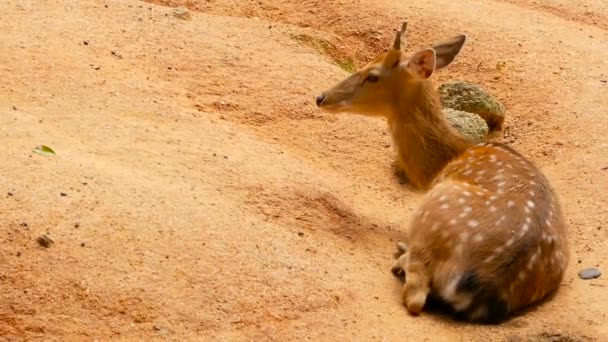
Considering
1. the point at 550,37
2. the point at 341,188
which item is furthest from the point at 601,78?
the point at 341,188

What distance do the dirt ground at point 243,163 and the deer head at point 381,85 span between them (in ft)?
1.77

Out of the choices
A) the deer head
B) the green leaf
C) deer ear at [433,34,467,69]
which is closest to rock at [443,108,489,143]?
deer ear at [433,34,467,69]

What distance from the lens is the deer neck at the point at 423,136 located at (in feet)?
24.9

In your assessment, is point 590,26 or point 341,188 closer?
point 341,188

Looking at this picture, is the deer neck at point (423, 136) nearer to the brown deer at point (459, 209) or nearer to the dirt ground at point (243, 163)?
the brown deer at point (459, 209)

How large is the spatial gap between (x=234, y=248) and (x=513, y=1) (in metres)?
6.33

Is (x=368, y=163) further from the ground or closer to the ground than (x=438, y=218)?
closer to the ground

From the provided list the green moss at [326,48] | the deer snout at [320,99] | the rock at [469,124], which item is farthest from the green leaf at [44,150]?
the green moss at [326,48]

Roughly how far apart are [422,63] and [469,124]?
4.40 feet

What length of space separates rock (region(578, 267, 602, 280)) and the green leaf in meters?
3.32

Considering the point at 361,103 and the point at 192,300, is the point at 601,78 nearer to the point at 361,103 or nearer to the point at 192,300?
the point at 361,103

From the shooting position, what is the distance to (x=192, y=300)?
5539 mm

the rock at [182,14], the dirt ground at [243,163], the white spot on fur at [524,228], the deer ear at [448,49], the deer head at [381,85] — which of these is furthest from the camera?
the rock at [182,14]

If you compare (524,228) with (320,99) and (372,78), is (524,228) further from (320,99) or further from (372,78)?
(320,99)
